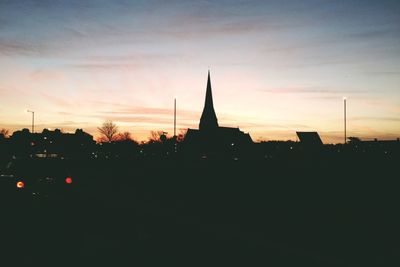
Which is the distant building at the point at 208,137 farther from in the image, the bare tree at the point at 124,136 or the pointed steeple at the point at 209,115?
the bare tree at the point at 124,136

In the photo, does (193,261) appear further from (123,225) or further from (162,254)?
(123,225)

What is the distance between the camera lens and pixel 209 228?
11125mm

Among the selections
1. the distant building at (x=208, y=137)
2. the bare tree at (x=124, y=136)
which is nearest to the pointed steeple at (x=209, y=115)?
the distant building at (x=208, y=137)

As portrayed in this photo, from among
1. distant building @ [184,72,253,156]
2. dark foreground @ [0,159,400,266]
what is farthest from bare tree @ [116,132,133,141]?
dark foreground @ [0,159,400,266]

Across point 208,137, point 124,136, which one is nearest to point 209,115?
point 208,137

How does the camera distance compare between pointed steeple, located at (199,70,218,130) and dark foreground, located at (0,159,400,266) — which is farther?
pointed steeple, located at (199,70,218,130)

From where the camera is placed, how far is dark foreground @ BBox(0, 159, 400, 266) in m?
7.84

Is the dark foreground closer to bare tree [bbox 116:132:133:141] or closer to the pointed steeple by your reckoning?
the pointed steeple

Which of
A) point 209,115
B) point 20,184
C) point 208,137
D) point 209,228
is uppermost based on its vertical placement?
point 209,115

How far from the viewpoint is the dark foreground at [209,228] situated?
7840mm

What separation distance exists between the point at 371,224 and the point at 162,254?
6.47m

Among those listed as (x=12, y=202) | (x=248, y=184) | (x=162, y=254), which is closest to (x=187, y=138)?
(x=248, y=184)

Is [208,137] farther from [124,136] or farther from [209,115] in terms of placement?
[124,136]

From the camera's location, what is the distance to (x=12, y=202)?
1745 centimetres
